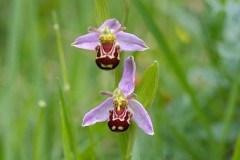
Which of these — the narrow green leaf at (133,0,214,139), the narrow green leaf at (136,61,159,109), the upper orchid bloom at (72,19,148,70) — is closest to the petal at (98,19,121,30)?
the upper orchid bloom at (72,19,148,70)

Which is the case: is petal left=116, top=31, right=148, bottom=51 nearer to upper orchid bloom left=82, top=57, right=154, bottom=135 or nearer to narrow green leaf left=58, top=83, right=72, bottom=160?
upper orchid bloom left=82, top=57, right=154, bottom=135

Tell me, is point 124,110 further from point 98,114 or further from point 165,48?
point 165,48

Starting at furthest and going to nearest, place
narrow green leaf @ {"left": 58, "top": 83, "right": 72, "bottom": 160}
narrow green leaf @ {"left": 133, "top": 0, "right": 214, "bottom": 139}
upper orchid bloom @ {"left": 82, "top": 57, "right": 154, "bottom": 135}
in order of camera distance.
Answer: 1. narrow green leaf @ {"left": 133, "top": 0, "right": 214, "bottom": 139}
2. narrow green leaf @ {"left": 58, "top": 83, "right": 72, "bottom": 160}
3. upper orchid bloom @ {"left": 82, "top": 57, "right": 154, "bottom": 135}

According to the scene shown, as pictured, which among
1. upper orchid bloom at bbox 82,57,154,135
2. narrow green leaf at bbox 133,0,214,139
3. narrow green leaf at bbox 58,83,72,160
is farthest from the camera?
narrow green leaf at bbox 133,0,214,139

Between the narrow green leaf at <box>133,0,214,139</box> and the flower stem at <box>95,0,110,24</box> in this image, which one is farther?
the narrow green leaf at <box>133,0,214,139</box>

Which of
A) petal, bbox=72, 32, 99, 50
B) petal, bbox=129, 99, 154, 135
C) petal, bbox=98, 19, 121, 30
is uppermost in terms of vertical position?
petal, bbox=98, 19, 121, 30

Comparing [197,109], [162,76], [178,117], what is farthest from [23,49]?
[197,109]

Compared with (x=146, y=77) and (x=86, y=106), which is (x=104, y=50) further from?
(x=86, y=106)

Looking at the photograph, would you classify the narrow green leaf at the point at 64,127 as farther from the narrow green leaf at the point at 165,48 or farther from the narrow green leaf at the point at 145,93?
the narrow green leaf at the point at 165,48
